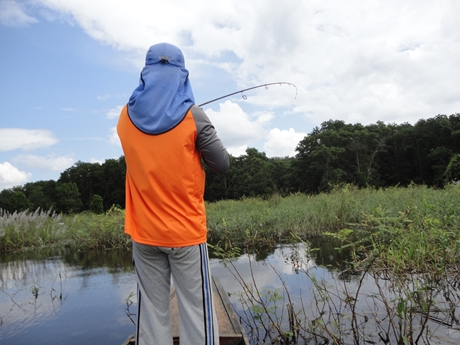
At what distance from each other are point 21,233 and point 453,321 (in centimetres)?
878

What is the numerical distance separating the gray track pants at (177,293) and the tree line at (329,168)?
3500 cm

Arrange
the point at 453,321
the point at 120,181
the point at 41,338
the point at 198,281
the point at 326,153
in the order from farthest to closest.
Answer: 1. the point at 120,181
2. the point at 326,153
3. the point at 41,338
4. the point at 453,321
5. the point at 198,281

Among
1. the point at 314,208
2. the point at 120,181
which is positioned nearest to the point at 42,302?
the point at 314,208

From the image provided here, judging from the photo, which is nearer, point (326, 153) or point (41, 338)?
point (41, 338)

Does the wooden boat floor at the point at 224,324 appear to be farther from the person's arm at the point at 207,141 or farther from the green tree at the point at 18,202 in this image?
the green tree at the point at 18,202

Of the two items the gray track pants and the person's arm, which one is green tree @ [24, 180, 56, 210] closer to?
the gray track pants

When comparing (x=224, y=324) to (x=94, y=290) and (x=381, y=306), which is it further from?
(x=94, y=290)

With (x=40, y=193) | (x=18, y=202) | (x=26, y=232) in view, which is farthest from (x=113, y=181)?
(x=26, y=232)

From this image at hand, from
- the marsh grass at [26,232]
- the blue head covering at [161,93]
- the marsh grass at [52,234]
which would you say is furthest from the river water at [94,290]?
the blue head covering at [161,93]

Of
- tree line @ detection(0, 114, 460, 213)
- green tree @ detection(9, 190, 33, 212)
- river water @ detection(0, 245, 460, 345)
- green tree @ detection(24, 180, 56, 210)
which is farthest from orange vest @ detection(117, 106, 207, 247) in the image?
green tree @ detection(24, 180, 56, 210)

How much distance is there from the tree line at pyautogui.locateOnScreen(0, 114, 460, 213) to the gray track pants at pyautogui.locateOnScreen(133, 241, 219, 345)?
35.0m

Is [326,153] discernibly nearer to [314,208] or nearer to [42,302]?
[314,208]

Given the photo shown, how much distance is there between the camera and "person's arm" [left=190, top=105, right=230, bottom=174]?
1.88 m

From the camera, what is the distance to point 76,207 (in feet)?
129
